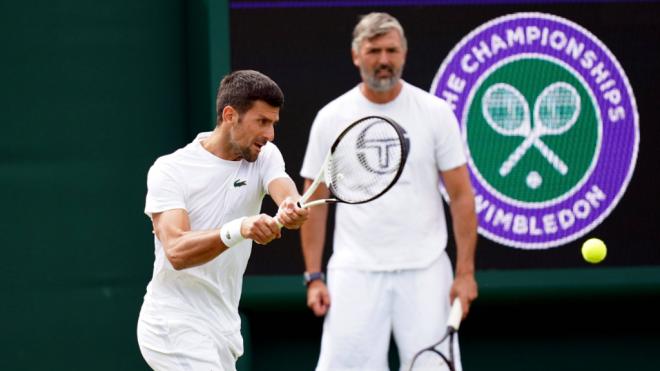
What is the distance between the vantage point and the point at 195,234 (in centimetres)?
455

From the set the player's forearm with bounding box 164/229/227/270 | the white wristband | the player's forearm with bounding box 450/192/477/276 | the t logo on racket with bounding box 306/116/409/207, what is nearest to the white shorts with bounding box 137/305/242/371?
the player's forearm with bounding box 164/229/227/270

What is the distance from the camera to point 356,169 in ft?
16.2

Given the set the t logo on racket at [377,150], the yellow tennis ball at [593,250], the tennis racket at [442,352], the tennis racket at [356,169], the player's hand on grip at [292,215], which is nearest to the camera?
the player's hand on grip at [292,215]

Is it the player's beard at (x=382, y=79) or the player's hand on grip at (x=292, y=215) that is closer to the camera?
the player's hand on grip at (x=292, y=215)

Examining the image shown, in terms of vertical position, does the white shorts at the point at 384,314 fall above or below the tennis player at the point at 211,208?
below

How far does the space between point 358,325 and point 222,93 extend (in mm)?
1532

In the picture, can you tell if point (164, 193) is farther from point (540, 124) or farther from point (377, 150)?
point (540, 124)

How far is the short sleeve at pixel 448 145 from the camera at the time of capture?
19.7 feet

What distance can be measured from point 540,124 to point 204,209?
2227 mm

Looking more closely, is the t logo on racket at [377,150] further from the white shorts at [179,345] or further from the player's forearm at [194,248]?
the white shorts at [179,345]

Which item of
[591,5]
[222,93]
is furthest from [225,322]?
[591,5]

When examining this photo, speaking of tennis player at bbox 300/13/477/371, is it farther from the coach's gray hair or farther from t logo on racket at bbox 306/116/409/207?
t logo on racket at bbox 306/116/409/207

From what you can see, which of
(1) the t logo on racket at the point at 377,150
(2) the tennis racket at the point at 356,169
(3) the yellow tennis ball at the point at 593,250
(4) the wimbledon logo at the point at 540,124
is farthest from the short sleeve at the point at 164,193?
(3) the yellow tennis ball at the point at 593,250

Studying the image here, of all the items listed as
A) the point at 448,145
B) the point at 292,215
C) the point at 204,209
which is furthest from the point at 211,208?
the point at 448,145
